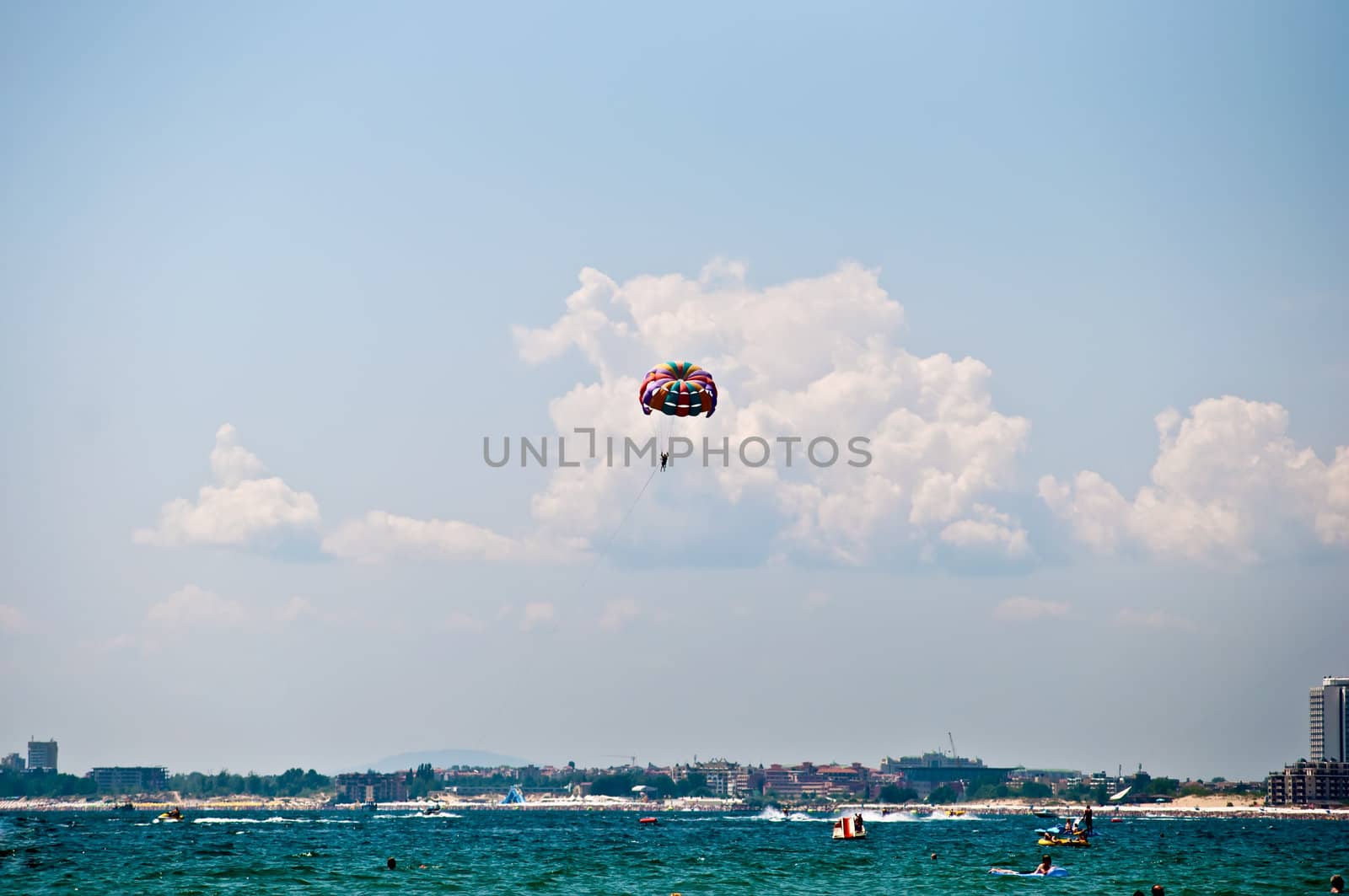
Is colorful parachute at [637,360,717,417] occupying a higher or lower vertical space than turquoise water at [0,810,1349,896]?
higher

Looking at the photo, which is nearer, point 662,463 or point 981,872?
point 662,463

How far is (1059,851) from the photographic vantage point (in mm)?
102938

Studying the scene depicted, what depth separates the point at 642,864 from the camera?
90562 millimetres

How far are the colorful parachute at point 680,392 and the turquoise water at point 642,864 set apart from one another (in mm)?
23717

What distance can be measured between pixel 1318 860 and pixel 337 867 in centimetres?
6438

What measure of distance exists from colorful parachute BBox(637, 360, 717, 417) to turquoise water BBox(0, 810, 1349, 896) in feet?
77.8

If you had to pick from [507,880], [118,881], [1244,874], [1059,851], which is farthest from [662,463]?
[1059,851]

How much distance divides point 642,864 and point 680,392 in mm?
34245

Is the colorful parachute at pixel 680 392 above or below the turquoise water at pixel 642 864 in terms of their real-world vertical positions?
above

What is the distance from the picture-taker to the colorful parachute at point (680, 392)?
72.9 metres

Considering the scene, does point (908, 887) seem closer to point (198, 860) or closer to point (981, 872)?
point (981, 872)

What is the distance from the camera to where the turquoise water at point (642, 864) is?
230 ft

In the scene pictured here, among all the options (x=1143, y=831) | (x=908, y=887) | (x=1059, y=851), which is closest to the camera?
(x=908, y=887)

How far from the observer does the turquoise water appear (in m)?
70.2
